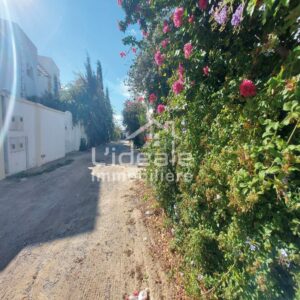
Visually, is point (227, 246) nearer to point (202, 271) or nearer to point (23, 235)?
point (202, 271)

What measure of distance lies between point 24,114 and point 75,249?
10.0 meters

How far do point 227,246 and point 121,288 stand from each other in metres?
1.71

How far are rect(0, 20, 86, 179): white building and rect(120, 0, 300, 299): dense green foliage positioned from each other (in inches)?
373

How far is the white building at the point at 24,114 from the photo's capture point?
1035 centimetres

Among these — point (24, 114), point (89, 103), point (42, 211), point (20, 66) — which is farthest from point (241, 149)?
point (89, 103)

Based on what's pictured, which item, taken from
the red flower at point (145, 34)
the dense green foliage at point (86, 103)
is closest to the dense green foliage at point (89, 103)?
the dense green foliage at point (86, 103)

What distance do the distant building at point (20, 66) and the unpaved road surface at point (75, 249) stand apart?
1102 centimetres

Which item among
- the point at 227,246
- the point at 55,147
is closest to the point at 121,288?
the point at 227,246

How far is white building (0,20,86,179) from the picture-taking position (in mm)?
10352

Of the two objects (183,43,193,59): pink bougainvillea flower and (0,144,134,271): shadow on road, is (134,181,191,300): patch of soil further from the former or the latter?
(183,43,193,59): pink bougainvillea flower

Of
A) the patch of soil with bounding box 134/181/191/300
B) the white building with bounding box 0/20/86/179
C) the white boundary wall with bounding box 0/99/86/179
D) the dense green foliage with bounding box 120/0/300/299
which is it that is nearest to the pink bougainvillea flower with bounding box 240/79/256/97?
the dense green foliage with bounding box 120/0/300/299

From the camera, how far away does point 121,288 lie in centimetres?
298

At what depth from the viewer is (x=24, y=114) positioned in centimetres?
1179

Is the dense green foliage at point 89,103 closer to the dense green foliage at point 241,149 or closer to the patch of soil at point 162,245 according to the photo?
the patch of soil at point 162,245
